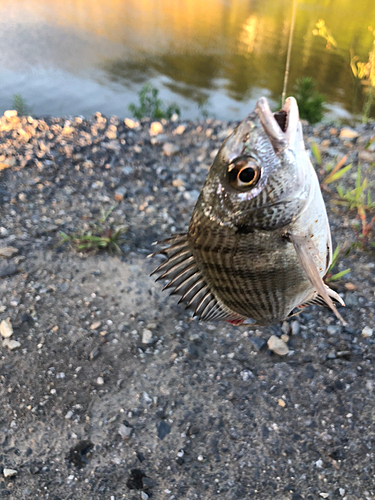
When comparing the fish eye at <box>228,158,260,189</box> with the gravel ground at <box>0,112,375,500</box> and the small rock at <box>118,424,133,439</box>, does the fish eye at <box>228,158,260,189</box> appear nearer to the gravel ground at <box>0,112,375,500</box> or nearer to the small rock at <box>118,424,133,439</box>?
the gravel ground at <box>0,112,375,500</box>

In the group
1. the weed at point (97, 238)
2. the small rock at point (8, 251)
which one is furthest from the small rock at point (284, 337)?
the small rock at point (8, 251)

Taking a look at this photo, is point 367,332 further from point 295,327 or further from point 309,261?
point 309,261

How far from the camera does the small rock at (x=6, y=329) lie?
2.58 m

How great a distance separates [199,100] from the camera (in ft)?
32.7

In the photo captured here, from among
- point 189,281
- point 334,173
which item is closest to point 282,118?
point 189,281

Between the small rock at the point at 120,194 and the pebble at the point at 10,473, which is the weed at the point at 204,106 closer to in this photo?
the small rock at the point at 120,194

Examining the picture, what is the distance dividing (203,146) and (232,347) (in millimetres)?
2903

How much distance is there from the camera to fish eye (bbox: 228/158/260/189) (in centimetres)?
134

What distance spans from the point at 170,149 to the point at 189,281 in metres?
3.12

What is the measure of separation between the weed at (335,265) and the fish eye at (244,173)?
1780 mm

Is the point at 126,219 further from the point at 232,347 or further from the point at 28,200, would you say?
the point at 232,347

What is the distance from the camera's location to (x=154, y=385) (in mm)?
2375

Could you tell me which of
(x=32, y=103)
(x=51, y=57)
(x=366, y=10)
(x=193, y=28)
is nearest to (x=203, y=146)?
(x=32, y=103)

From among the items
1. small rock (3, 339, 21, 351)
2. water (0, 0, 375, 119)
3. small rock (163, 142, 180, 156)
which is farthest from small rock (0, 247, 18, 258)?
water (0, 0, 375, 119)
